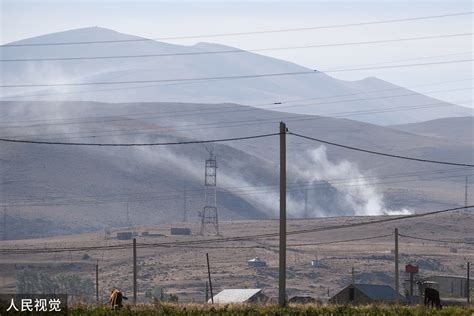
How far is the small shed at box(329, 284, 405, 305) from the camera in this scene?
75.1m

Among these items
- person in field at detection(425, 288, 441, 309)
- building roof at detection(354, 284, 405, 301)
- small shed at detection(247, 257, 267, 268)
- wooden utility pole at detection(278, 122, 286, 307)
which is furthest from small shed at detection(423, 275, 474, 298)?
small shed at detection(247, 257, 267, 268)

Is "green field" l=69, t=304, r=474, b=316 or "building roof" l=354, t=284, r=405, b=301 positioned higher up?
"green field" l=69, t=304, r=474, b=316

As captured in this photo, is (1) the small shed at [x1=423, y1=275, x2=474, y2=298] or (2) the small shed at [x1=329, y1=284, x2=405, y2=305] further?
(1) the small shed at [x1=423, y1=275, x2=474, y2=298]

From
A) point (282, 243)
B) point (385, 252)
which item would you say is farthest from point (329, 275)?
point (282, 243)

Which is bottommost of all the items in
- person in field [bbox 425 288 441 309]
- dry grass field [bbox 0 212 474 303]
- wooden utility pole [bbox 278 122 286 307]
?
dry grass field [bbox 0 212 474 303]

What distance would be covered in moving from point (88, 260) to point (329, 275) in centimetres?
4294

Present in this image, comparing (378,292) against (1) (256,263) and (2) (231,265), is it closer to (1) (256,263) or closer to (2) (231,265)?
(1) (256,263)

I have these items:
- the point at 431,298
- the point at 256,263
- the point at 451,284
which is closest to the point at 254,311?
the point at 431,298

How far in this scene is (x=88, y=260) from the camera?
179m

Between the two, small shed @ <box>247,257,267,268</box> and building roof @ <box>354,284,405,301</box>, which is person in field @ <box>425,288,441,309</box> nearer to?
building roof @ <box>354,284,405,301</box>

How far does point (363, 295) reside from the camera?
77562 mm

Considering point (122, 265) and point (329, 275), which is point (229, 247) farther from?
point (329, 275)

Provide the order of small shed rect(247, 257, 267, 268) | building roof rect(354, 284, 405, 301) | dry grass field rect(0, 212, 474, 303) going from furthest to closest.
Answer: small shed rect(247, 257, 267, 268) → dry grass field rect(0, 212, 474, 303) → building roof rect(354, 284, 405, 301)

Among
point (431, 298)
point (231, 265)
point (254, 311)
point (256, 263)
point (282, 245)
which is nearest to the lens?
point (254, 311)
